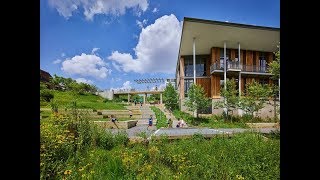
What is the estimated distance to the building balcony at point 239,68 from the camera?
27.6 m

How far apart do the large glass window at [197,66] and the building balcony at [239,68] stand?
237cm

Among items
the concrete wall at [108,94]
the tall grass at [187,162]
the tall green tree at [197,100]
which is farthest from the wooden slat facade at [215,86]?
the concrete wall at [108,94]

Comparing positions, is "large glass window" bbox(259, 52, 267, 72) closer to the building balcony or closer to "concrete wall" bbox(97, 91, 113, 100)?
the building balcony

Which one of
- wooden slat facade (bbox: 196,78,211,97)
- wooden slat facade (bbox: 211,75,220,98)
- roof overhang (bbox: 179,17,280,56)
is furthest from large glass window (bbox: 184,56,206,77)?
wooden slat facade (bbox: 211,75,220,98)

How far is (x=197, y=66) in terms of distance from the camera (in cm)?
3150

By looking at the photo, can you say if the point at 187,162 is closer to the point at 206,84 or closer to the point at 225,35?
the point at 225,35

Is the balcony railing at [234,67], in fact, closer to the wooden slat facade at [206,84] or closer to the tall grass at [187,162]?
the wooden slat facade at [206,84]

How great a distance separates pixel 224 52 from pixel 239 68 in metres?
2.66

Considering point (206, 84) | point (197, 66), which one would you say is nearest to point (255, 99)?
point (206, 84)

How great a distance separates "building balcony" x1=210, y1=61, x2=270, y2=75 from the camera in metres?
27.6
